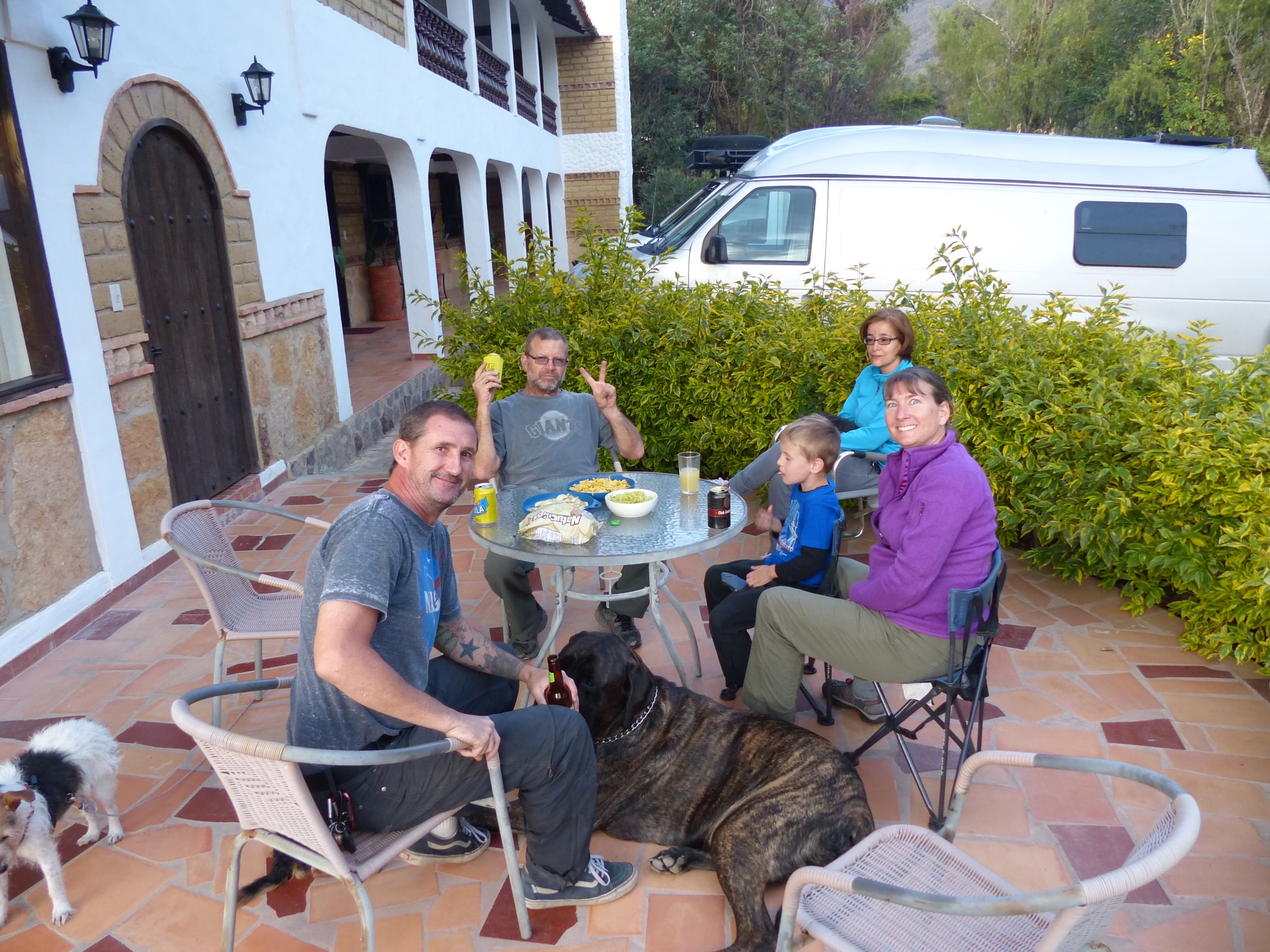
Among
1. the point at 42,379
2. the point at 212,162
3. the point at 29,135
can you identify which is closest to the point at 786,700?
the point at 42,379

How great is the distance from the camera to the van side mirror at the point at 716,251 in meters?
7.02

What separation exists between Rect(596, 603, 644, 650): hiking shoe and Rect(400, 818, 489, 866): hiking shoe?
4.60ft

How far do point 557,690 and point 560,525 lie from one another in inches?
30.0

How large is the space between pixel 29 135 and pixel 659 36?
24157mm

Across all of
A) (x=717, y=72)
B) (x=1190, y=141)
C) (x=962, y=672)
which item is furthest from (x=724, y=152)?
(x=717, y=72)

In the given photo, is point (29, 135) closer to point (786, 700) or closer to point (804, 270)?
point (786, 700)

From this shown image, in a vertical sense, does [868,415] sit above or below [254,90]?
below

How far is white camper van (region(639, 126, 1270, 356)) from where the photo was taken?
7070 mm

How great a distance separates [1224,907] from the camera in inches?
94.2

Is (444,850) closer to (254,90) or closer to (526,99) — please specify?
(254,90)

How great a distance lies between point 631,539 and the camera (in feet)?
10.1

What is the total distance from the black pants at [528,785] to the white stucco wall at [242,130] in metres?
2.71

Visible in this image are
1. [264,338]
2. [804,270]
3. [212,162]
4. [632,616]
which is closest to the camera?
[632,616]

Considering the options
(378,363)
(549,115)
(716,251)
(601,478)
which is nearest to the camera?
(601,478)
